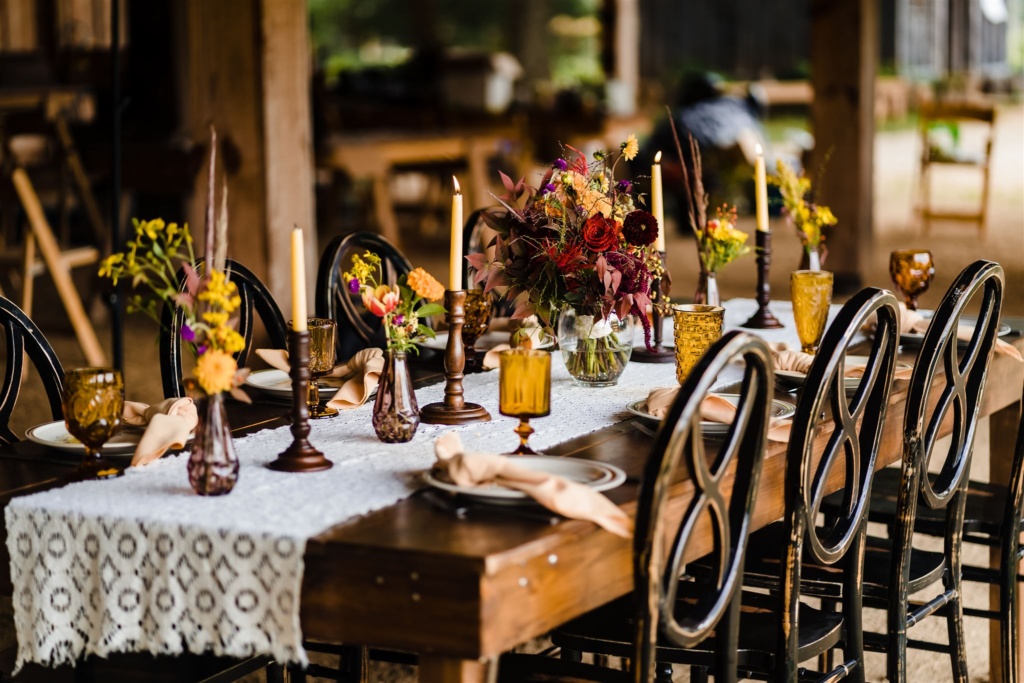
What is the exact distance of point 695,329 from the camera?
2215mm

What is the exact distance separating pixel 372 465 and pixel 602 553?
386 mm

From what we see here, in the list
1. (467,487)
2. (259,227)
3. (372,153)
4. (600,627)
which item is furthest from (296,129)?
(467,487)

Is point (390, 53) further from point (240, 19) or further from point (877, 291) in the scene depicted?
point (877, 291)

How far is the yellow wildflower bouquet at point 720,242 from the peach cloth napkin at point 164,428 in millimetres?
1247

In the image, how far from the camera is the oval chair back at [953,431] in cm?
210

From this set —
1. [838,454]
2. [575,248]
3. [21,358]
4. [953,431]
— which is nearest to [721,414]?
[838,454]

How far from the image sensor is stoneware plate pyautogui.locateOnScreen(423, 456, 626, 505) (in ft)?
5.07

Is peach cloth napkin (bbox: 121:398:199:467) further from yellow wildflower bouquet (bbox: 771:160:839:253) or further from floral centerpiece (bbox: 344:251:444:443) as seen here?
yellow wildflower bouquet (bbox: 771:160:839:253)

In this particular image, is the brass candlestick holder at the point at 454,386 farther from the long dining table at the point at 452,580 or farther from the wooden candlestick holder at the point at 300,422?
the long dining table at the point at 452,580

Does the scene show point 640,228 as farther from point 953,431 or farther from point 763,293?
point 763,293

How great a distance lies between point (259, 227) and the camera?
5277 mm

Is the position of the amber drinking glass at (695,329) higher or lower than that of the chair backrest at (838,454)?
higher

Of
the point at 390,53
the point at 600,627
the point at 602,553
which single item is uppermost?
the point at 390,53

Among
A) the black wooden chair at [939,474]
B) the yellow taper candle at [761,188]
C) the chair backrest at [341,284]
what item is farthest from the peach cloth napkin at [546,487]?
the yellow taper candle at [761,188]
